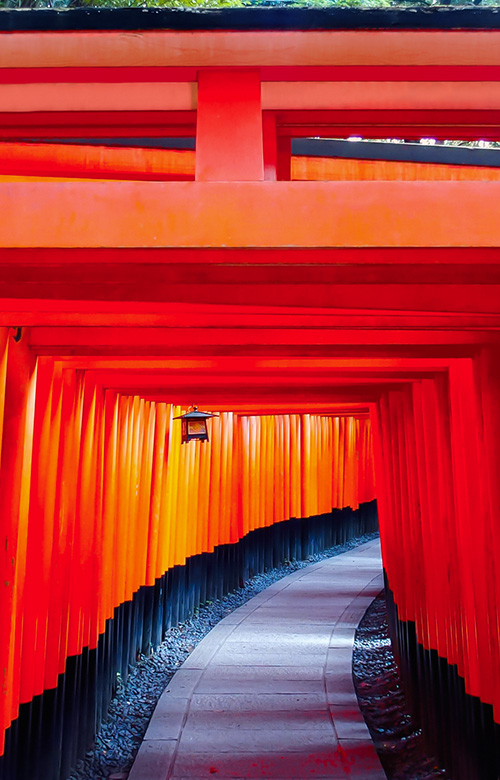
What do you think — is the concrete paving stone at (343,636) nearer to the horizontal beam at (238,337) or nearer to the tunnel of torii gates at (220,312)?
the tunnel of torii gates at (220,312)

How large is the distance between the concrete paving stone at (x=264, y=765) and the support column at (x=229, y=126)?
4615 millimetres

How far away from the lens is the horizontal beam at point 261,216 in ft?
7.36

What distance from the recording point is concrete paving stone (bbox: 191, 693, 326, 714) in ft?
22.4

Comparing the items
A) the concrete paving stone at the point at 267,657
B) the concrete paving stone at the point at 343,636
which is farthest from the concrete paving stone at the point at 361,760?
the concrete paving stone at the point at 343,636

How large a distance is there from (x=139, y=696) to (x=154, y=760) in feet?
5.69

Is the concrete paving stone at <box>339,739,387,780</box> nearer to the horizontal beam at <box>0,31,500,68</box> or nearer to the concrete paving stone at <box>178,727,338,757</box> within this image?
the concrete paving stone at <box>178,727,338,757</box>

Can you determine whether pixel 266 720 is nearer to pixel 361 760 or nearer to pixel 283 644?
pixel 361 760

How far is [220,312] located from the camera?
3.26 metres

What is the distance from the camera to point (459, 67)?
8.52 ft

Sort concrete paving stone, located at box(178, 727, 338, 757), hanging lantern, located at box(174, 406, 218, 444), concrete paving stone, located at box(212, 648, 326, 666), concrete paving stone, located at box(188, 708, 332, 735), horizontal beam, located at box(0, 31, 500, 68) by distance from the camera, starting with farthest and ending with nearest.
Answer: concrete paving stone, located at box(212, 648, 326, 666)
hanging lantern, located at box(174, 406, 218, 444)
concrete paving stone, located at box(188, 708, 332, 735)
concrete paving stone, located at box(178, 727, 338, 757)
horizontal beam, located at box(0, 31, 500, 68)

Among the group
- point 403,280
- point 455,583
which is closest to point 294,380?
point 455,583

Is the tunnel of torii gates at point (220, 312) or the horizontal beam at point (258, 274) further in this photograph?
the horizontal beam at point (258, 274)

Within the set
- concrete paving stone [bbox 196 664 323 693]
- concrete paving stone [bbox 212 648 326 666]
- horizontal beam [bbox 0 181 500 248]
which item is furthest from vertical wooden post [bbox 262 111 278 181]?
concrete paving stone [bbox 212 648 326 666]

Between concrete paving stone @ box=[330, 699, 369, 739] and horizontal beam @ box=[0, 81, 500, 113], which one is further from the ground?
horizontal beam @ box=[0, 81, 500, 113]
